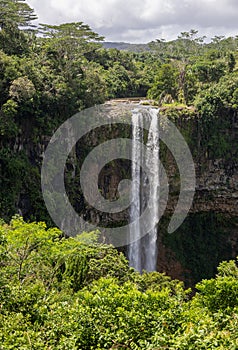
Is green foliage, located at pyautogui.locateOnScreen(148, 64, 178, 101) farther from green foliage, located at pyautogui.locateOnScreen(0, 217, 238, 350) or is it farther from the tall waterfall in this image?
green foliage, located at pyautogui.locateOnScreen(0, 217, 238, 350)

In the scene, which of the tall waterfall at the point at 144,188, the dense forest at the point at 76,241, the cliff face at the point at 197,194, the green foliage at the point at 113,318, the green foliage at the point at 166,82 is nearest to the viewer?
the green foliage at the point at 113,318

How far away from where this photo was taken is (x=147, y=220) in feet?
62.8

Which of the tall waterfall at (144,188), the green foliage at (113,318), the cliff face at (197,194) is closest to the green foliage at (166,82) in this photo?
the cliff face at (197,194)

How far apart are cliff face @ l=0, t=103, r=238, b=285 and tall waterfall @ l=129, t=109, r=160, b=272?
0.46 metres

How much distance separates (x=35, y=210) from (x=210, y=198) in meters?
10.3

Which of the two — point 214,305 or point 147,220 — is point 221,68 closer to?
point 147,220

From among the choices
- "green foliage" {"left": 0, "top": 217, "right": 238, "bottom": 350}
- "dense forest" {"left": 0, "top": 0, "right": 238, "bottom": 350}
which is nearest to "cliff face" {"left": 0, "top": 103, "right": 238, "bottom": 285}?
"dense forest" {"left": 0, "top": 0, "right": 238, "bottom": 350}

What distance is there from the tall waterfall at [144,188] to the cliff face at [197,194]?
1.50ft

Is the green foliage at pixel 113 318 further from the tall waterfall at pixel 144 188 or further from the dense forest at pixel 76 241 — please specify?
the tall waterfall at pixel 144 188

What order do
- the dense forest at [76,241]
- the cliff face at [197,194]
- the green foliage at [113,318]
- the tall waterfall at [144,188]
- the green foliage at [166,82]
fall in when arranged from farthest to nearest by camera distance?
the green foliage at [166,82] → the tall waterfall at [144,188] → the cliff face at [197,194] → the dense forest at [76,241] → the green foliage at [113,318]

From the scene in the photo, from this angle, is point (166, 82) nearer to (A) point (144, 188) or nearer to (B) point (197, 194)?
(B) point (197, 194)

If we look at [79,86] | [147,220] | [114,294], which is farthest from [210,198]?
[114,294]

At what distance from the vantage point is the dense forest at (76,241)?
169 inches

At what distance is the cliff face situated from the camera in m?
18.0
